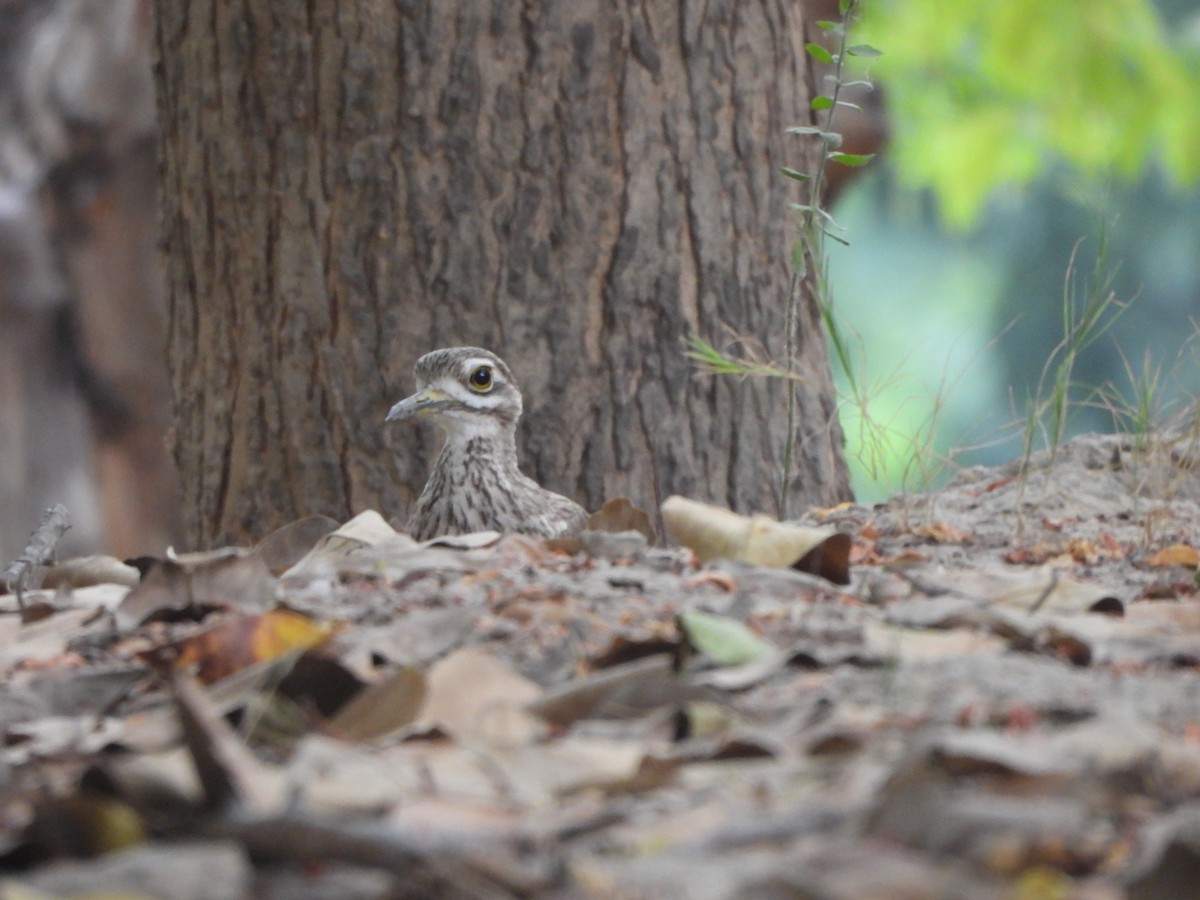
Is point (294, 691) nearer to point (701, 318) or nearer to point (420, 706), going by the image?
point (420, 706)

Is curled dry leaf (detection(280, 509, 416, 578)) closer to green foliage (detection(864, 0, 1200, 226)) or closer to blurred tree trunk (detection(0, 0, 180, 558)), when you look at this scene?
green foliage (detection(864, 0, 1200, 226))

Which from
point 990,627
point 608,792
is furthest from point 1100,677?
point 608,792

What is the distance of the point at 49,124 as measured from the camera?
9180 mm

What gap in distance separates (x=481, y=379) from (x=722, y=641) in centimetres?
204

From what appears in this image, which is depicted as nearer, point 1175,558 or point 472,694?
point 472,694

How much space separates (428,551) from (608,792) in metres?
1.35

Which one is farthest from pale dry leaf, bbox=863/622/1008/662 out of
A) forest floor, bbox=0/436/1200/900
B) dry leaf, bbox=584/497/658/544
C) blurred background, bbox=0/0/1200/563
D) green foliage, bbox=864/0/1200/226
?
green foliage, bbox=864/0/1200/226

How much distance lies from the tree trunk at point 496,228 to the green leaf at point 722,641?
7.06 feet

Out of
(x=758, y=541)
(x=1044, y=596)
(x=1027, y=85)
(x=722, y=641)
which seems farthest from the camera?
(x=1027, y=85)

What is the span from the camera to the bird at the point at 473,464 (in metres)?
3.88

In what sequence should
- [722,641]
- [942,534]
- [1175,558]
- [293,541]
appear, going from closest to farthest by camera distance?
1. [722,641]
2. [1175,558]
3. [942,534]
4. [293,541]

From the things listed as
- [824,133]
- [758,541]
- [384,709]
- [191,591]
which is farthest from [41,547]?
[824,133]

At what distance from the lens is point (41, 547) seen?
3285mm

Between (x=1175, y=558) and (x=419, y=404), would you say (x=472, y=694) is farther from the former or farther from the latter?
(x=419, y=404)
